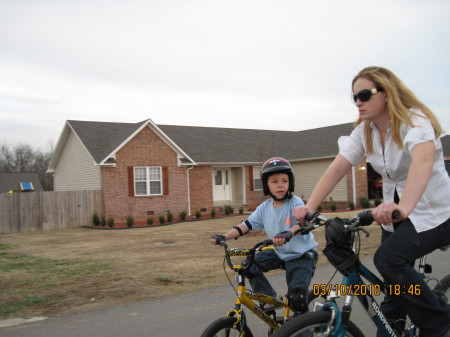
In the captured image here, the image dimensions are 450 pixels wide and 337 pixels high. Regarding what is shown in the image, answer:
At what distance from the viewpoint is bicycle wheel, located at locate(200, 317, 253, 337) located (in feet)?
10.5

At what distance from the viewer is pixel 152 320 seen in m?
5.34

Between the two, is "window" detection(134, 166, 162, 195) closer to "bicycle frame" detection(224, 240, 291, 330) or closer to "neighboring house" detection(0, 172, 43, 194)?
"bicycle frame" detection(224, 240, 291, 330)

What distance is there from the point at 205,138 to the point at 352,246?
26.8 m

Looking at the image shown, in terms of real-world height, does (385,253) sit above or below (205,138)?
below

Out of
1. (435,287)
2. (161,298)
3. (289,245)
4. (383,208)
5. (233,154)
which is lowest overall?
(161,298)

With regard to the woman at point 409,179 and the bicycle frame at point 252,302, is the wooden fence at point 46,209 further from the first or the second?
the woman at point 409,179

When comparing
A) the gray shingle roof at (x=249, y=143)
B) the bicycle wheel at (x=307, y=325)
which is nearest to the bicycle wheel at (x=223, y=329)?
the bicycle wheel at (x=307, y=325)

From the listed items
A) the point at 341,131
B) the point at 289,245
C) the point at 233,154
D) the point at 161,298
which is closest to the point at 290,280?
the point at 289,245

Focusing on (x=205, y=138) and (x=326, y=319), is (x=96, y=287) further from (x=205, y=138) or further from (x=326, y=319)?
(x=205, y=138)

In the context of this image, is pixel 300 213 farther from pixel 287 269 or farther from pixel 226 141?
pixel 226 141

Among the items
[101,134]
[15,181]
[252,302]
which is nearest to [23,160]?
[15,181]

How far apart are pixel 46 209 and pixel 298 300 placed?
60.3 ft

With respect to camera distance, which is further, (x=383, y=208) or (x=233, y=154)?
(x=233, y=154)

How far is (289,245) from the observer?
151 inches
